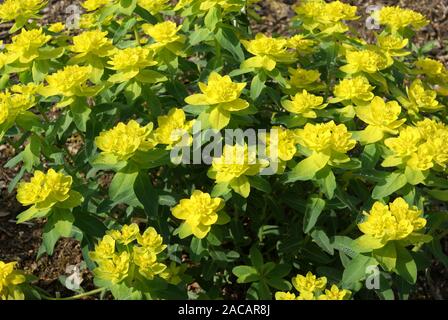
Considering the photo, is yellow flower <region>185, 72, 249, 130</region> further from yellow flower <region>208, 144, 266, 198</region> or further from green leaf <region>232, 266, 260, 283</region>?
green leaf <region>232, 266, 260, 283</region>

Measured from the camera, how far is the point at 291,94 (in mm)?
2695

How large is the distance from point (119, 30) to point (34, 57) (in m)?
0.47

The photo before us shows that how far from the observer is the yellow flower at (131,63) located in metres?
2.50

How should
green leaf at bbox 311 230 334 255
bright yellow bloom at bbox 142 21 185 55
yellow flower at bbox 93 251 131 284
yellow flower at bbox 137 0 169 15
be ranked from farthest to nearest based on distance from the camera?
yellow flower at bbox 137 0 169 15, bright yellow bloom at bbox 142 21 185 55, green leaf at bbox 311 230 334 255, yellow flower at bbox 93 251 131 284

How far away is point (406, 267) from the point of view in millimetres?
2150

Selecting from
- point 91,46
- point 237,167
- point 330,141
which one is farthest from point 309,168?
point 91,46

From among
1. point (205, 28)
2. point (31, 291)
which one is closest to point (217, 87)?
point (205, 28)

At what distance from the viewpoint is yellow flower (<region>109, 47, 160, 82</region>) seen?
98.5 inches

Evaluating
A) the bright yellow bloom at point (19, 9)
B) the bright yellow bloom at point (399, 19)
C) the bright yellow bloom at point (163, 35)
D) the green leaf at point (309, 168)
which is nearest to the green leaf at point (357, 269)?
the green leaf at point (309, 168)

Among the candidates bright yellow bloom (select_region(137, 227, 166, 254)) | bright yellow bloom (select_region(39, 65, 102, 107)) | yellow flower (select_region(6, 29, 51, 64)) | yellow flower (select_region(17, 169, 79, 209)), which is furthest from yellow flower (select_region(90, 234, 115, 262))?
yellow flower (select_region(6, 29, 51, 64))

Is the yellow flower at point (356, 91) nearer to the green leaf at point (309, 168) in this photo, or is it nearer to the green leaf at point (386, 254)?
the green leaf at point (309, 168)

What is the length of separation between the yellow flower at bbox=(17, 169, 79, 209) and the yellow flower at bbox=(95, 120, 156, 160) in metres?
0.21

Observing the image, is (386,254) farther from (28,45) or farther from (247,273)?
(28,45)
